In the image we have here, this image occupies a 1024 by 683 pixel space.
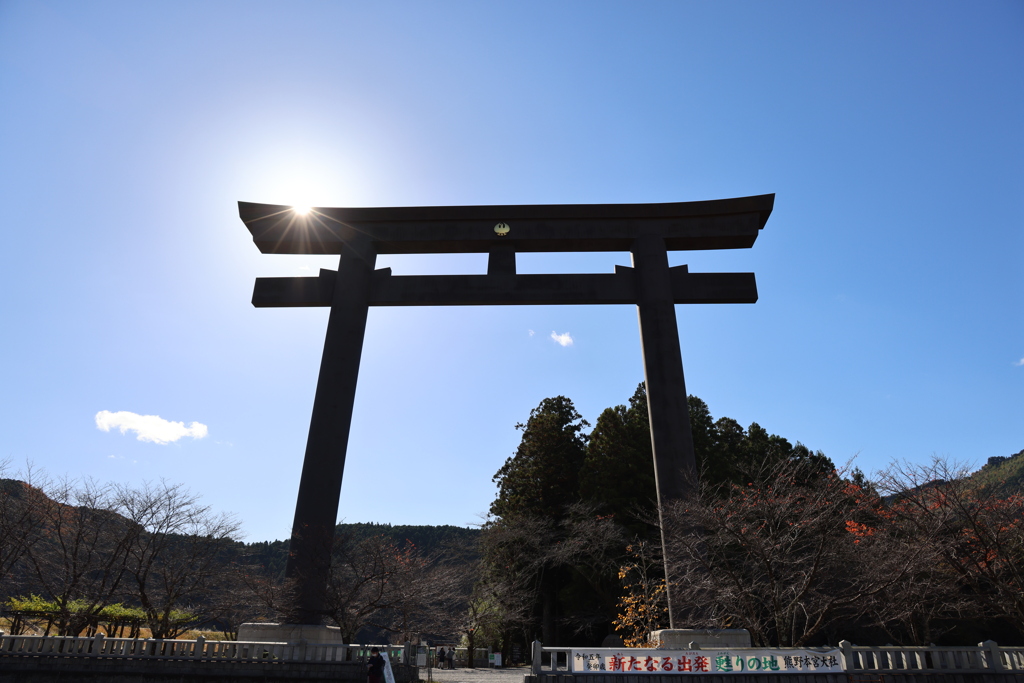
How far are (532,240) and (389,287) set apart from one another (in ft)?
13.9

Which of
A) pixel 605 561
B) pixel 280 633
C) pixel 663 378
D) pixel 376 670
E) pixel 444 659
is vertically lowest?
pixel 444 659

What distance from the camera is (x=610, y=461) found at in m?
30.1

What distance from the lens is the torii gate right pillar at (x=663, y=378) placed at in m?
13.1

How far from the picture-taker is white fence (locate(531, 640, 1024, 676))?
9.71 meters

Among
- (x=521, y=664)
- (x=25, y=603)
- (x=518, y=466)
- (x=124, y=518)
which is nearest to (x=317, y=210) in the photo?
(x=124, y=518)

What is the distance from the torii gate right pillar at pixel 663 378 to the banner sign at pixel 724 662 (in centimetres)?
233

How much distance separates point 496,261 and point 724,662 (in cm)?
1082

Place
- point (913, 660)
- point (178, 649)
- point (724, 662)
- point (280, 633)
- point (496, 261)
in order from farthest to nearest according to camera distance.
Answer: point (496, 261)
point (280, 633)
point (178, 649)
point (913, 660)
point (724, 662)

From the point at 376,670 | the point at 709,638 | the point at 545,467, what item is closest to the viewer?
the point at 376,670

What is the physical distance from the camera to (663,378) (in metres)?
14.1

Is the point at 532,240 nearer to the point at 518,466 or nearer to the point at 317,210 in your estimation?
the point at 317,210

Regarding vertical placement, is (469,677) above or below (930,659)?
below

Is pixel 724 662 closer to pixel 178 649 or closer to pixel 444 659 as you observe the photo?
pixel 178 649

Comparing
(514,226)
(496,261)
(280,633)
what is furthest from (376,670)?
(514,226)
